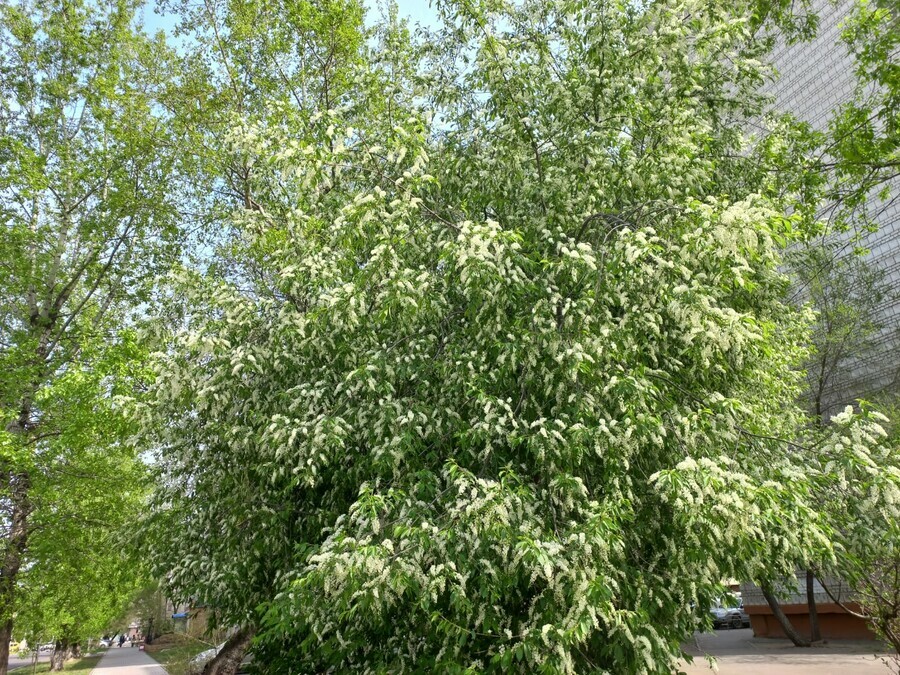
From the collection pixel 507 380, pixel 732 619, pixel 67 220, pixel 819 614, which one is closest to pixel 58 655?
pixel 67 220

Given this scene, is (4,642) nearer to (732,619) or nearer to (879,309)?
(879,309)

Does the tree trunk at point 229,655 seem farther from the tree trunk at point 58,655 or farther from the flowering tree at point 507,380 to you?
the tree trunk at point 58,655

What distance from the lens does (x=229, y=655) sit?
9.96 meters

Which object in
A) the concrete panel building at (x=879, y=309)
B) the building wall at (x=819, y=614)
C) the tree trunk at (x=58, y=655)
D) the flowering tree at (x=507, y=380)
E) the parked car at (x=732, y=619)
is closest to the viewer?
the flowering tree at (x=507, y=380)

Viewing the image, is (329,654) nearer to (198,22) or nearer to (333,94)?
(333,94)

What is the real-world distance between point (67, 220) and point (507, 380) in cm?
1347

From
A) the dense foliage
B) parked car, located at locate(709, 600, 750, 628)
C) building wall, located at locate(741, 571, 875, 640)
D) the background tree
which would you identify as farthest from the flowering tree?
parked car, located at locate(709, 600, 750, 628)

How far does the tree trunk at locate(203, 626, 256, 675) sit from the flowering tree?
1.87 metres

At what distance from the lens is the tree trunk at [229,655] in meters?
9.86

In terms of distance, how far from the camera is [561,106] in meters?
8.02

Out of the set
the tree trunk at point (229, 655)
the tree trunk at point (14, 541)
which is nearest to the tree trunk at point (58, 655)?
the tree trunk at point (14, 541)

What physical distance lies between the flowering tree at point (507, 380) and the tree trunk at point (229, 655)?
187 cm

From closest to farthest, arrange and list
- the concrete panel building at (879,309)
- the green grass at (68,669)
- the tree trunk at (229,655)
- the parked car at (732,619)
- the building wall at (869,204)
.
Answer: the tree trunk at (229,655) < the concrete panel building at (879,309) < the building wall at (869,204) < the parked car at (732,619) < the green grass at (68,669)

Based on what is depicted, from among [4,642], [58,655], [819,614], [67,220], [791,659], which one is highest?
[67,220]
